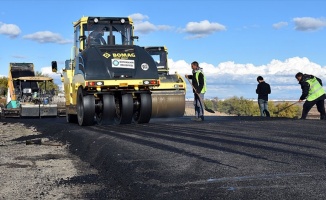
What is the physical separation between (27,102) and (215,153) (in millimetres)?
22953

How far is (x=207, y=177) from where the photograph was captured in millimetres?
4992

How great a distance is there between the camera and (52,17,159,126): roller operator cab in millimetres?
12164

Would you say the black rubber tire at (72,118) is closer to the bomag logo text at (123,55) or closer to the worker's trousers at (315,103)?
the bomag logo text at (123,55)

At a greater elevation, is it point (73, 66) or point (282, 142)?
point (73, 66)

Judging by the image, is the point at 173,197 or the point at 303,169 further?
the point at 303,169

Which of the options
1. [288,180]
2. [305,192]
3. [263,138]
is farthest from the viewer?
[263,138]

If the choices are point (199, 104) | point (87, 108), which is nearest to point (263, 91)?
point (199, 104)

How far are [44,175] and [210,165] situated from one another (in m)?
2.22

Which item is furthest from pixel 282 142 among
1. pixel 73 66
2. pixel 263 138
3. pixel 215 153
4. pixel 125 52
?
pixel 73 66

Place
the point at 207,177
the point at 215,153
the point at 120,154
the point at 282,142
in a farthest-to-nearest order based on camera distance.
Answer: the point at 282,142 → the point at 120,154 → the point at 215,153 → the point at 207,177

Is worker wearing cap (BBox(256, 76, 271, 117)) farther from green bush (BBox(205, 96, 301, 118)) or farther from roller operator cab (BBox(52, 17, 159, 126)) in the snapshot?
green bush (BBox(205, 96, 301, 118))

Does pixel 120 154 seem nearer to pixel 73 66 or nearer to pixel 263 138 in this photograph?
pixel 263 138

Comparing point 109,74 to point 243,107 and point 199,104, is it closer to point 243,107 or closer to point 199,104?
point 199,104

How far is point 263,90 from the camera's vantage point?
690 inches
